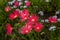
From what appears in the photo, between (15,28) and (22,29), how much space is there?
171mm

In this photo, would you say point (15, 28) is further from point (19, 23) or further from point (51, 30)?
point (51, 30)

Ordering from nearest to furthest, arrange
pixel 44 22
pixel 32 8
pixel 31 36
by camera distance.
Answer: pixel 31 36, pixel 44 22, pixel 32 8

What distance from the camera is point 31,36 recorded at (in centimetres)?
270

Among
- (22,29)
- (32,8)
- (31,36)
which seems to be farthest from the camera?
(32,8)

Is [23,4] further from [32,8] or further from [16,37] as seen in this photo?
[16,37]

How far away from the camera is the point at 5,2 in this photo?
10.6 feet

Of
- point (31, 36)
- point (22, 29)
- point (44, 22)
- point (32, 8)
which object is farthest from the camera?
point (32, 8)

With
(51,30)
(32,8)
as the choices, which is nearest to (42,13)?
(32,8)

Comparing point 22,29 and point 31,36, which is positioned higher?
point 22,29

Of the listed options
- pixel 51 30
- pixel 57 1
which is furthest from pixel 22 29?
pixel 57 1

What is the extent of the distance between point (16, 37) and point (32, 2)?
2.50 feet

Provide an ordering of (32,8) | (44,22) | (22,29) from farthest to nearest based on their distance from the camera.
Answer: (32,8) < (44,22) < (22,29)

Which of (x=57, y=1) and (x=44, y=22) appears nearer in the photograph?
(x=44, y=22)

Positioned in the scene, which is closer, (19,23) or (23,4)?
(19,23)
